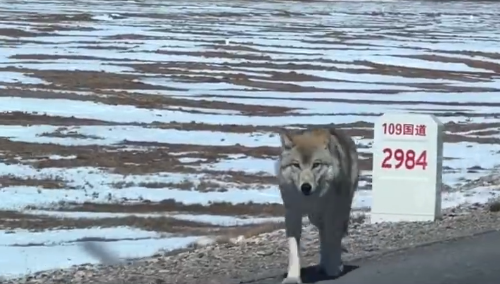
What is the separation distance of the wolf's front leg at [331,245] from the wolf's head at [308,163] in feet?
1.20

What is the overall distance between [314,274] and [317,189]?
40.7 inches

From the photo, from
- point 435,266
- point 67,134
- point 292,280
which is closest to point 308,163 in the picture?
point 292,280

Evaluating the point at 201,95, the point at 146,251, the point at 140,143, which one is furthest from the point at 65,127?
the point at 146,251

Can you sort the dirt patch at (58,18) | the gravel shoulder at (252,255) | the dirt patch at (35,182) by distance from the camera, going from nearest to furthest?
the gravel shoulder at (252,255) → the dirt patch at (35,182) → the dirt patch at (58,18)

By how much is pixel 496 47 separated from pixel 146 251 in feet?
99.1

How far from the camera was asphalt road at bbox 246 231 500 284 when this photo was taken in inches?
328

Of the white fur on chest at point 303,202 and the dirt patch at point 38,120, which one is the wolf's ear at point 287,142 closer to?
the white fur on chest at point 303,202

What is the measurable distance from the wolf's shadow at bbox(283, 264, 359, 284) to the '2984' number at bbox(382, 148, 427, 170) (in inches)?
106

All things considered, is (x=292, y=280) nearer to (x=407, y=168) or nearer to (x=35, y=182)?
(x=407, y=168)

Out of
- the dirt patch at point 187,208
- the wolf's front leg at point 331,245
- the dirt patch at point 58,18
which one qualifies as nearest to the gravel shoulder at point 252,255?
the wolf's front leg at point 331,245

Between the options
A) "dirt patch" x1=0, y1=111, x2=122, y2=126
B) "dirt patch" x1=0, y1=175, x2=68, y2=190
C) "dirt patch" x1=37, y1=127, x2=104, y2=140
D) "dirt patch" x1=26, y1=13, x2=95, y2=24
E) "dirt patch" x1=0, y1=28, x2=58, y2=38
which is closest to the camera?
"dirt patch" x1=0, y1=175, x2=68, y2=190

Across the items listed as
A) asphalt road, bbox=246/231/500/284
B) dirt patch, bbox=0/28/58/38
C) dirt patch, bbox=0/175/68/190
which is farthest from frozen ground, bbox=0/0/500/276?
asphalt road, bbox=246/231/500/284

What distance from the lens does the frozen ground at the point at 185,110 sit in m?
13.3

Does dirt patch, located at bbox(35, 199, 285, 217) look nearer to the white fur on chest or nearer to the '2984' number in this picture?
the '2984' number
